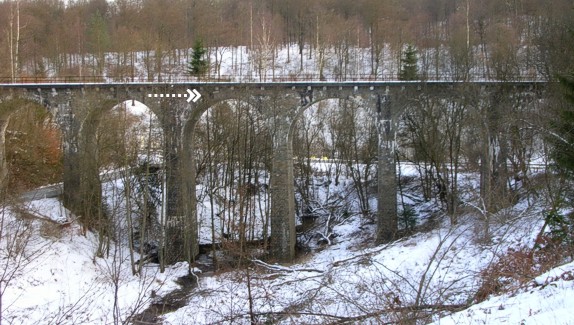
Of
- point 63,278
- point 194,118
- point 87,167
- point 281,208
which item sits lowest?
point 63,278

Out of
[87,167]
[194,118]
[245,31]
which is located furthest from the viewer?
[245,31]

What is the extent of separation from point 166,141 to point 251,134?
4314mm

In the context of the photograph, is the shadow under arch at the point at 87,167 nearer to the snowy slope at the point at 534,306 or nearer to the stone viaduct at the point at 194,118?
the stone viaduct at the point at 194,118

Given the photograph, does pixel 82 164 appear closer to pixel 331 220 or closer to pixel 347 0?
pixel 331 220

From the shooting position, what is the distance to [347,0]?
49844mm

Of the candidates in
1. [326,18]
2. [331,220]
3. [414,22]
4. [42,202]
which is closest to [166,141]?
[42,202]

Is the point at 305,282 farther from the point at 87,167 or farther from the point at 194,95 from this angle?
the point at 87,167

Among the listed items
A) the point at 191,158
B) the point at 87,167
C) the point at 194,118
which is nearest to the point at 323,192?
the point at 191,158

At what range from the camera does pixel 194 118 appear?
21.9 metres

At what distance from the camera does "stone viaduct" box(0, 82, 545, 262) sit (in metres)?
20.3

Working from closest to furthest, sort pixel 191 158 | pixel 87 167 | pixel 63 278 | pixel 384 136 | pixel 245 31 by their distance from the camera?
pixel 63 278, pixel 384 136, pixel 87 167, pixel 191 158, pixel 245 31

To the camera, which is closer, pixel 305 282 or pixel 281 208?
pixel 305 282

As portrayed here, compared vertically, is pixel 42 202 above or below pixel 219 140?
below

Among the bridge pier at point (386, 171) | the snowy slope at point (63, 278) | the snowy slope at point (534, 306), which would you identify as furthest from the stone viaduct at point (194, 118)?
the snowy slope at point (534, 306)
